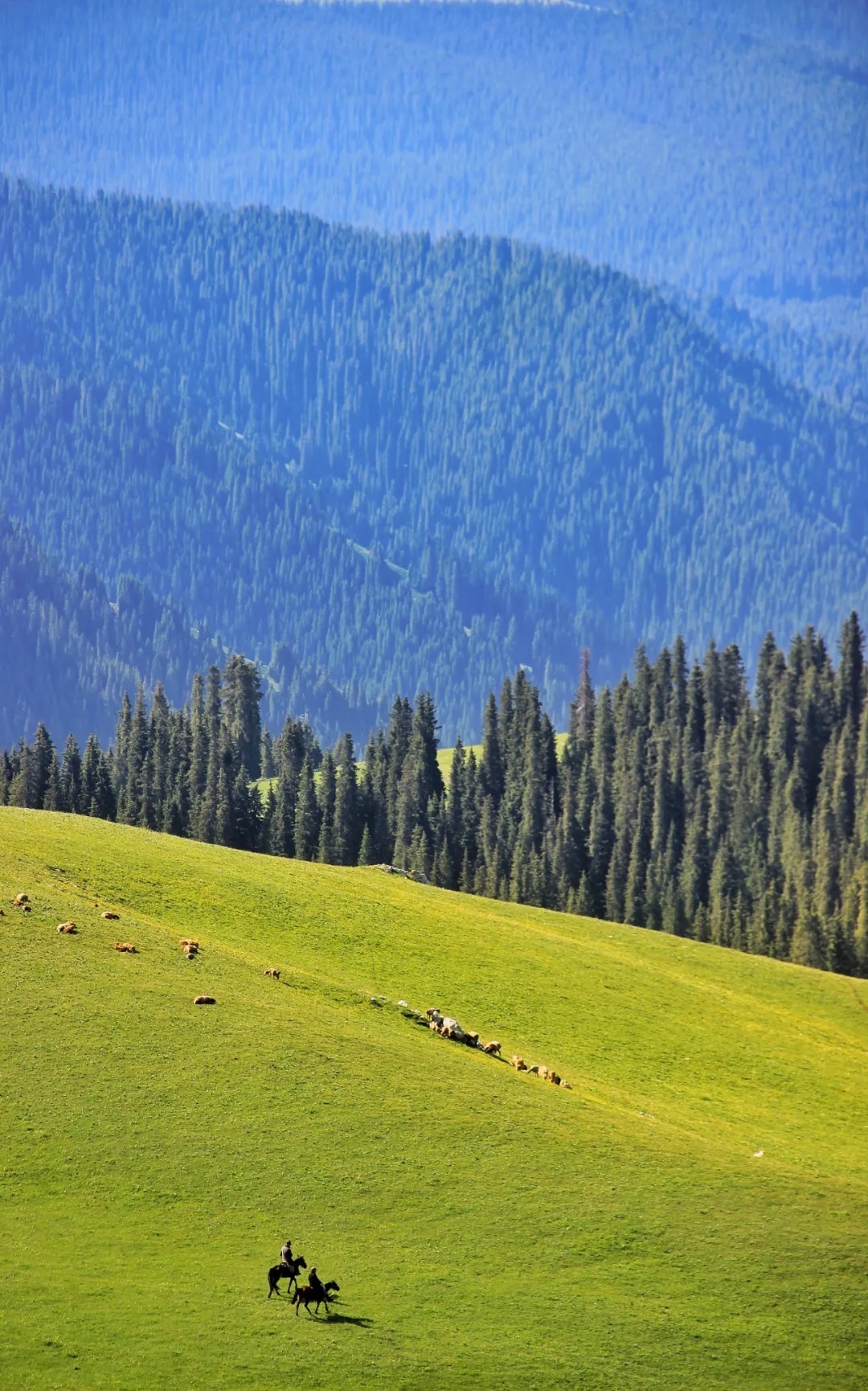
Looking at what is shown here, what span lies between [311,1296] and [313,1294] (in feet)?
0.43

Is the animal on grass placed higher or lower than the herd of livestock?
lower

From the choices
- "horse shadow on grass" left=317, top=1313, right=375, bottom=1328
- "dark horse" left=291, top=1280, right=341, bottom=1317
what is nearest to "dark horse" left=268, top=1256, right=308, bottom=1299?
"dark horse" left=291, top=1280, right=341, bottom=1317

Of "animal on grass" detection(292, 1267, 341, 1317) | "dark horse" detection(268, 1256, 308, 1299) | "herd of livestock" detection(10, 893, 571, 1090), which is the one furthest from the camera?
"herd of livestock" detection(10, 893, 571, 1090)

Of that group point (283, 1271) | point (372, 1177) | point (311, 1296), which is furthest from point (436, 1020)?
point (311, 1296)

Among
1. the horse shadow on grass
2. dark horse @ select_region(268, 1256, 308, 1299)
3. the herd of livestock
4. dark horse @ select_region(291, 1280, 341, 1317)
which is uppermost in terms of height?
the herd of livestock

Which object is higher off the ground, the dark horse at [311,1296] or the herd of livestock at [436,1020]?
the herd of livestock at [436,1020]

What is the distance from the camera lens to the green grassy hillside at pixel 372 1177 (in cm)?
5803

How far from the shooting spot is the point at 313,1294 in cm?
5869

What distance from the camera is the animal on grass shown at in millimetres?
58562

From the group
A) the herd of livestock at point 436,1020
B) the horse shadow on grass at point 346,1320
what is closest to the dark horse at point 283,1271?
the horse shadow on grass at point 346,1320

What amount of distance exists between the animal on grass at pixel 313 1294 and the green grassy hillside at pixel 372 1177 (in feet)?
2.35

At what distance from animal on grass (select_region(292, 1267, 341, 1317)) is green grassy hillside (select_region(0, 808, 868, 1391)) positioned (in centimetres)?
72

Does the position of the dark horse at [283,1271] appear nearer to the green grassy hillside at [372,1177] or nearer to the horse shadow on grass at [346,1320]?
the green grassy hillside at [372,1177]

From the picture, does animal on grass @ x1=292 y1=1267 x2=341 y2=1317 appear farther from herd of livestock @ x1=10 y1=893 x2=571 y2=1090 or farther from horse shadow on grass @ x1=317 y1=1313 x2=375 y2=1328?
herd of livestock @ x1=10 y1=893 x2=571 y2=1090
